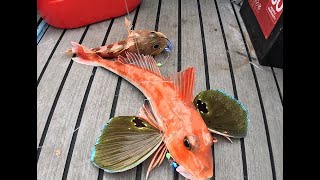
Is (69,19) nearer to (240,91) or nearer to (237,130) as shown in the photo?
(240,91)

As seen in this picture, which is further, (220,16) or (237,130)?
(220,16)

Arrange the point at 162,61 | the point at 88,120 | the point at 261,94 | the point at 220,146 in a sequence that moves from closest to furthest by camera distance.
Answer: the point at 220,146 → the point at 88,120 → the point at 261,94 → the point at 162,61

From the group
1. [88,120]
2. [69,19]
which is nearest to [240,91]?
[88,120]

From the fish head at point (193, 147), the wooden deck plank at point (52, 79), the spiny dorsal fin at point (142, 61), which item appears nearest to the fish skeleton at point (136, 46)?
the spiny dorsal fin at point (142, 61)

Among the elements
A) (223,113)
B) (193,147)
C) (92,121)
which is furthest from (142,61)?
(193,147)

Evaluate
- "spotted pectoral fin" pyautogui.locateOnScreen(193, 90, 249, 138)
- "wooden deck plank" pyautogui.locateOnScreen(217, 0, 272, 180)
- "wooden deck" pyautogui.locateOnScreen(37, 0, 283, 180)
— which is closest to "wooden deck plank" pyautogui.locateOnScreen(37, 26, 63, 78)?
"wooden deck" pyautogui.locateOnScreen(37, 0, 283, 180)

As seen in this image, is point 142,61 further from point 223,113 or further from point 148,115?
point 223,113
